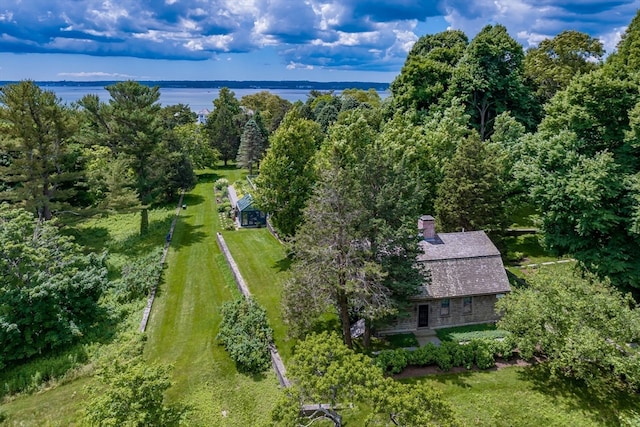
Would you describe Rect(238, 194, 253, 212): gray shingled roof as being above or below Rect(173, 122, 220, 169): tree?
below

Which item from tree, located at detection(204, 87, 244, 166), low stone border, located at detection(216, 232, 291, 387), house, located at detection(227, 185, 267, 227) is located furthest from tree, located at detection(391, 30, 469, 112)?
tree, located at detection(204, 87, 244, 166)

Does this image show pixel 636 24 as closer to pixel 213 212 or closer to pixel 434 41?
pixel 434 41

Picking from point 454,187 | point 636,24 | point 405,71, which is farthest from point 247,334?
point 636,24

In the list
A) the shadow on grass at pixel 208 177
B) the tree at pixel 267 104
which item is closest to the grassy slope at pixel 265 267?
the shadow on grass at pixel 208 177

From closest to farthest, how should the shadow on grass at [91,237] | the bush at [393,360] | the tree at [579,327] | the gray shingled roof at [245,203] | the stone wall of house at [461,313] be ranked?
the tree at [579,327], the bush at [393,360], the stone wall of house at [461,313], the shadow on grass at [91,237], the gray shingled roof at [245,203]

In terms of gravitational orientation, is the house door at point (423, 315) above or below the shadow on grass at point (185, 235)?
above

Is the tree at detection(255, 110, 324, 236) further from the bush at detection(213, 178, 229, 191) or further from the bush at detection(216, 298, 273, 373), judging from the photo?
the bush at detection(213, 178, 229, 191)

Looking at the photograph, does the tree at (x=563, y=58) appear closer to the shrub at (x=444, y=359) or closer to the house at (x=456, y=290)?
the house at (x=456, y=290)
